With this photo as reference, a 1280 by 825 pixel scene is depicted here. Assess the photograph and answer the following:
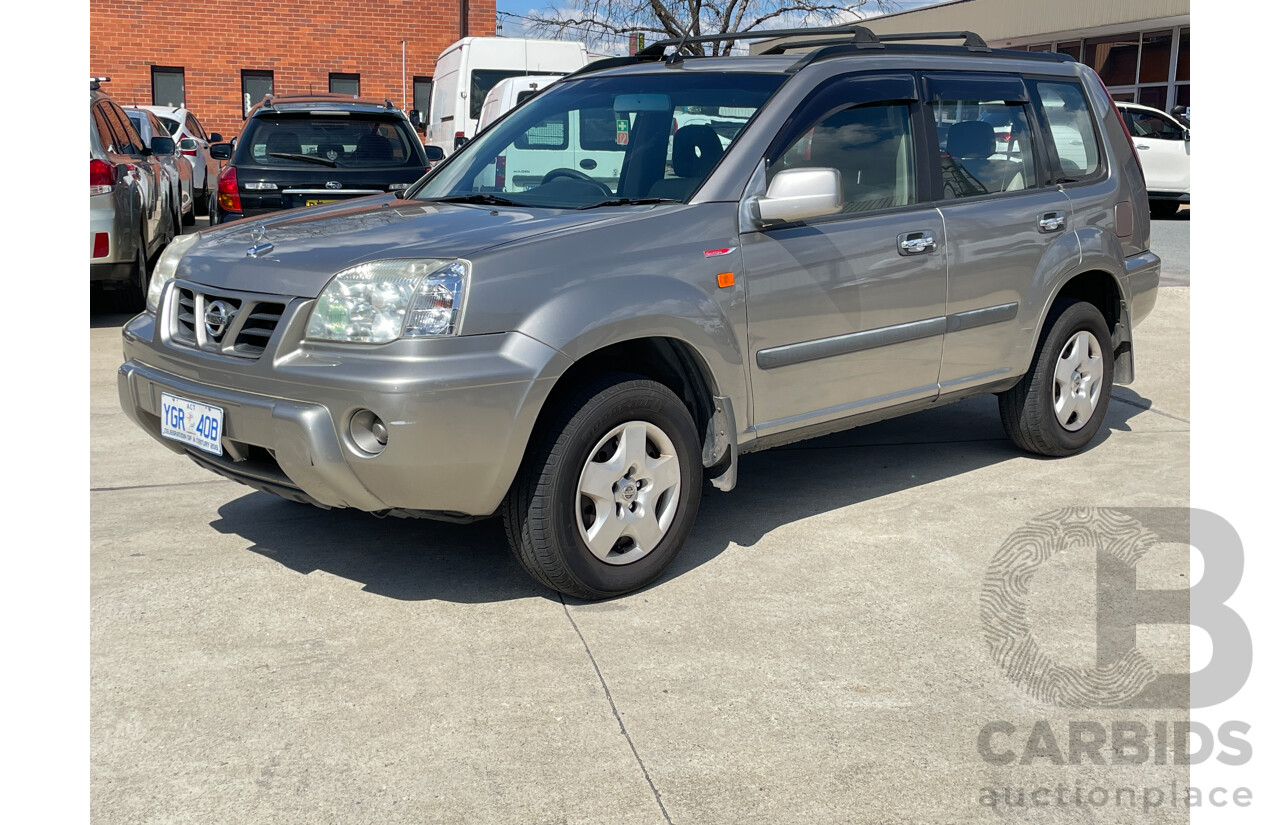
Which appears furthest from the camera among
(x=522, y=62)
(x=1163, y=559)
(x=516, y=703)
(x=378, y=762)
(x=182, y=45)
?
(x=182, y=45)

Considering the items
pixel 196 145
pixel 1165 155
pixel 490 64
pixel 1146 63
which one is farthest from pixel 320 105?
pixel 1146 63

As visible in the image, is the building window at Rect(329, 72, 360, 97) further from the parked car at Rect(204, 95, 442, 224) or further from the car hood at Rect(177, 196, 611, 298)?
the car hood at Rect(177, 196, 611, 298)

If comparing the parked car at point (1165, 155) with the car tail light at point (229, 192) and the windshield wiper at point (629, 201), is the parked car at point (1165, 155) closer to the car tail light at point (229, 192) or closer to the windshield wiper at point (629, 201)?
the car tail light at point (229, 192)

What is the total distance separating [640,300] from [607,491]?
0.63 metres

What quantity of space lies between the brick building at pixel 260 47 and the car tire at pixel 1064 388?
24445 mm

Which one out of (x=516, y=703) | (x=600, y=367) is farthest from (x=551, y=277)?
(x=516, y=703)

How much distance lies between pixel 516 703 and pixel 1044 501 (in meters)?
2.84

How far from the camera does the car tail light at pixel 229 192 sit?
32.2 ft

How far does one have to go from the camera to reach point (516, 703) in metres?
3.44

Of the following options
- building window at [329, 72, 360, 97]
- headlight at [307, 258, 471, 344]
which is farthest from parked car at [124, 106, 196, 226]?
building window at [329, 72, 360, 97]

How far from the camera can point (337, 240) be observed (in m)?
4.05

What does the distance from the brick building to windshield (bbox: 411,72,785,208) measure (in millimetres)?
24295
